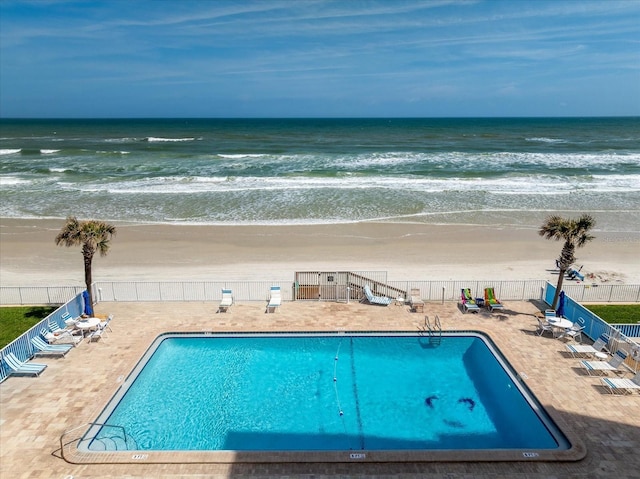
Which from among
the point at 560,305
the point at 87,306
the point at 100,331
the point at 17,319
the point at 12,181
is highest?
the point at 12,181

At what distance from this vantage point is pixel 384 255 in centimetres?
2362

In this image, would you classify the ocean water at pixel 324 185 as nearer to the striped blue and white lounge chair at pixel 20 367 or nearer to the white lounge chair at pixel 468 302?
the white lounge chair at pixel 468 302

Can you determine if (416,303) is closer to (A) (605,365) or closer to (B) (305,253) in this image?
(A) (605,365)

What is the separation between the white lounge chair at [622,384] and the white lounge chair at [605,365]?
537 millimetres

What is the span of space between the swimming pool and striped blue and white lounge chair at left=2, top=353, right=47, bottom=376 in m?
2.46

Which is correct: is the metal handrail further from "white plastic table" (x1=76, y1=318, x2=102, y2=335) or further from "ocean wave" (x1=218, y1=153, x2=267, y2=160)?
"ocean wave" (x1=218, y1=153, x2=267, y2=160)

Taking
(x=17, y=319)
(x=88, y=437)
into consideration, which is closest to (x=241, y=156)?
(x=17, y=319)

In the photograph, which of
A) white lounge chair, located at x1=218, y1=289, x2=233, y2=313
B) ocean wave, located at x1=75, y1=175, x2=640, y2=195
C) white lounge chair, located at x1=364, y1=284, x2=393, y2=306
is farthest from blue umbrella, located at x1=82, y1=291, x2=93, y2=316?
ocean wave, located at x1=75, y1=175, x2=640, y2=195

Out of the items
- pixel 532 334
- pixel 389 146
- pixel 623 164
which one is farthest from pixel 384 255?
pixel 389 146

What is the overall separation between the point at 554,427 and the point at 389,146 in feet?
227

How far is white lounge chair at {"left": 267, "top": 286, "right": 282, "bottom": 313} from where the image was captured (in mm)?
17016

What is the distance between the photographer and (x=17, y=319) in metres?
16.3

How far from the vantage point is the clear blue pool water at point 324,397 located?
11.1m

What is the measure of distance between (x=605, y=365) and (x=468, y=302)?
501 cm
